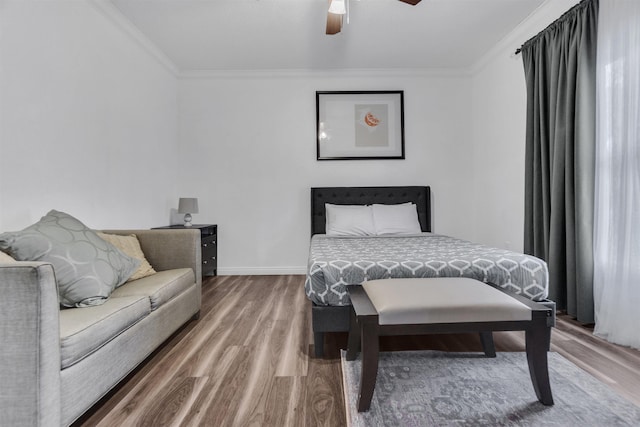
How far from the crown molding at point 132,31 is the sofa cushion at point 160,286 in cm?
229

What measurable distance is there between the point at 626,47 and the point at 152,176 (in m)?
4.19

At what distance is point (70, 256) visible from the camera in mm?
1723

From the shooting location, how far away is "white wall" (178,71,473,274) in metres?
4.41

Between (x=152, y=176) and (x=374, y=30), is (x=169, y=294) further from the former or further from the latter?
(x=374, y=30)

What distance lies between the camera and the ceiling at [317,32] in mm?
2973

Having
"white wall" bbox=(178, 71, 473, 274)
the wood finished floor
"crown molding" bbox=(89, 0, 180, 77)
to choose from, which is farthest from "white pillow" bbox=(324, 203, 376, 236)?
"crown molding" bbox=(89, 0, 180, 77)

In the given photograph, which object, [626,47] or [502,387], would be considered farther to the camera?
[626,47]

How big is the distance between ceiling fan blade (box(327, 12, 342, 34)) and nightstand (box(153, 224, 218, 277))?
2.41 meters

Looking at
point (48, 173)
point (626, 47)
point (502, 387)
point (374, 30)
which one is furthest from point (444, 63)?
point (48, 173)

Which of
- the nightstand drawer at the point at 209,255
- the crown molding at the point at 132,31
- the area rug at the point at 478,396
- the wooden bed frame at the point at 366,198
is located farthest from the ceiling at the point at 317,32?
A: the area rug at the point at 478,396

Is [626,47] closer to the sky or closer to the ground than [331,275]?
closer to the sky

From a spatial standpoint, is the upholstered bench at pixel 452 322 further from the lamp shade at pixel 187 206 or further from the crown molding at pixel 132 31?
the crown molding at pixel 132 31

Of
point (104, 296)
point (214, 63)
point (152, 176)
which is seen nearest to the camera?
point (104, 296)

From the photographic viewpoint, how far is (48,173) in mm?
2309
